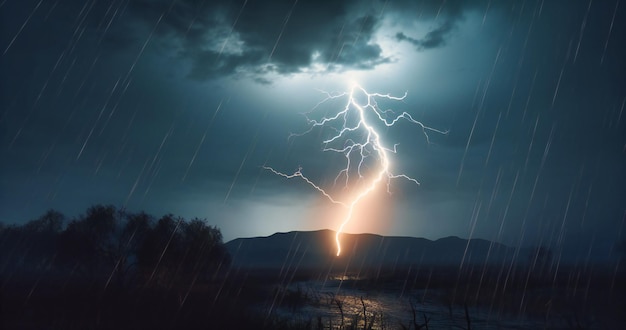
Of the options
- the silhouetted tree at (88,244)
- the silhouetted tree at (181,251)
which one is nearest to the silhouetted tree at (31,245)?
the silhouetted tree at (88,244)

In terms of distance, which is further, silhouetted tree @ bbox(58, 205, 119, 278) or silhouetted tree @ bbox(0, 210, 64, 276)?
silhouetted tree @ bbox(0, 210, 64, 276)

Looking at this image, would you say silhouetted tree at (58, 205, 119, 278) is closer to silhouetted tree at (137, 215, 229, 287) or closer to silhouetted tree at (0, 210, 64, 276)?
silhouetted tree at (137, 215, 229, 287)

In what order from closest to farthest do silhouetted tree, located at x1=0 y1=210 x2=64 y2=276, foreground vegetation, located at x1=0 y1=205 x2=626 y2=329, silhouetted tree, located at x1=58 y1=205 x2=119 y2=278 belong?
foreground vegetation, located at x1=0 y1=205 x2=626 y2=329
silhouetted tree, located at x1=58 y1=205 x2=119 y2=278
silhouetted tree, located at x1=0 y1=210 x2=64 y2=276

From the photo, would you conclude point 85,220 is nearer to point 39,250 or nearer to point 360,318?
point 39,250

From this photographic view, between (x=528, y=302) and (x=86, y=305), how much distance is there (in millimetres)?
29386

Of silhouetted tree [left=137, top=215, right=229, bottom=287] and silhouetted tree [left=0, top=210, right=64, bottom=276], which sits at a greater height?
silhouetted tree [left=137, top=215, right=229, bottom=287]

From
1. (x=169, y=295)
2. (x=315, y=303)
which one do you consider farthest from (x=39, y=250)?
(x=315, y=303)

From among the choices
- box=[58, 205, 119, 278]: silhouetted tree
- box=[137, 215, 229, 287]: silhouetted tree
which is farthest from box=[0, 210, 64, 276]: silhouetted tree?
box=[137, 215, 229, 287]: silhouetted tree

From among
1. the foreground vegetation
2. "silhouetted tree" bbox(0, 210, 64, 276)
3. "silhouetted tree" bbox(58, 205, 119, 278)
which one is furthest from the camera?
"silhouetted tree" bbox(0, 210, 64, 276)

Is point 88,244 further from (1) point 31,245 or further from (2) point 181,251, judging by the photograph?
(1) point 31,245

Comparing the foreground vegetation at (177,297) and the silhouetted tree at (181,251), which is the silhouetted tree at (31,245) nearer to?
the foreground vegetation at (177,297)

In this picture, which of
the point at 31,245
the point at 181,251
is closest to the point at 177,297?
the point at 181,251

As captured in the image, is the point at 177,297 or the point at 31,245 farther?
the point at 31,245

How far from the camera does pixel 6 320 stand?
57.5ft
